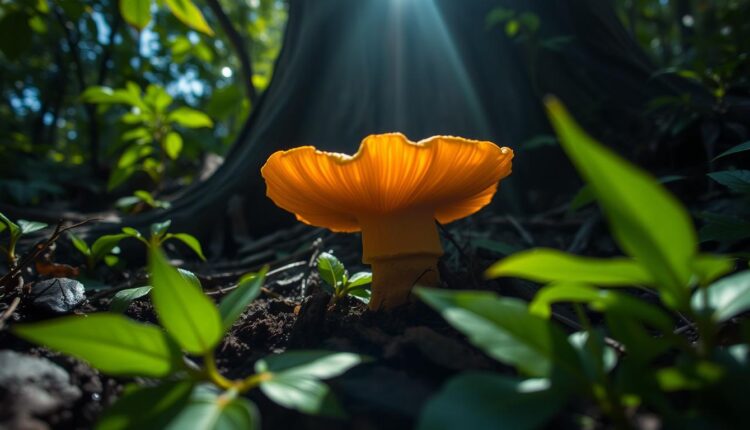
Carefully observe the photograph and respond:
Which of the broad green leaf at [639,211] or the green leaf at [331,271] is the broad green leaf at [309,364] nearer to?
the broad green leaf at [639,211]

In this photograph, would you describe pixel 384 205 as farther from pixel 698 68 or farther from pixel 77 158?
pixel 77 158

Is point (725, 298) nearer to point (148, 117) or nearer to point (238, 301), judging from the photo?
point (238, 301)

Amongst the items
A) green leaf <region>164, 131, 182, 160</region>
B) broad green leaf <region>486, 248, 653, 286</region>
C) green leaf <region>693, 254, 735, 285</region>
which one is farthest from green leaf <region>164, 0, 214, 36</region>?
green leaf <region>693, 254, 735, 285</region>

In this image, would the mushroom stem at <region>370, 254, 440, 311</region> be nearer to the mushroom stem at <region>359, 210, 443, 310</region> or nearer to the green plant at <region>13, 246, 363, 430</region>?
the mushroom stem at <region>359, 210, 443, 310</region>

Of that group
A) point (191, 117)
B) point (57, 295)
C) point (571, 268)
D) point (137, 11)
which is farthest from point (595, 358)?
point (191, 117)

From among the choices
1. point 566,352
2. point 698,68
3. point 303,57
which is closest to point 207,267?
point 303,57
